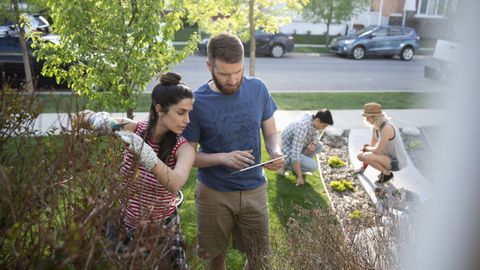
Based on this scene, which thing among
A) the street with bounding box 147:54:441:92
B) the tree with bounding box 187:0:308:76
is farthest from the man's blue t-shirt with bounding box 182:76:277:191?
the street with bounding box 147:54:441:92

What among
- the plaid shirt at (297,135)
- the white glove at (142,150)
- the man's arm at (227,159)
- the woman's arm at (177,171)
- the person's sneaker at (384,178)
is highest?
the white glove at (142,150)

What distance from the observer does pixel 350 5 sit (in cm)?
2144

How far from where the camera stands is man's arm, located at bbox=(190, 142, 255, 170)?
108 inches

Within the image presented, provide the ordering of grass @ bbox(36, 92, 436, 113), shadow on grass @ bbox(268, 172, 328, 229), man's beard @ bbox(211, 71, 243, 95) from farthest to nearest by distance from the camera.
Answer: grass @ bbox(36, 92, 436, 113)
shadow on grass @ bbox(268, 172, 328, 229)
man's beard @ bbox(211, 71, 243, 95)

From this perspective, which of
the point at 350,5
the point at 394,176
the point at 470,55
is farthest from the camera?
the point at 350,5

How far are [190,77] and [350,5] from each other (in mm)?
11948

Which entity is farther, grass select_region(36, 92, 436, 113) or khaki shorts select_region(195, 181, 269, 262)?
grass select_region(36, 92, 436, 113)

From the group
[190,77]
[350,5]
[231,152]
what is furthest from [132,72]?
[350,5]

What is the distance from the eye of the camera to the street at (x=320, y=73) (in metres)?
12.6

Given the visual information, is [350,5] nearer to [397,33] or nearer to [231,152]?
[397,33]

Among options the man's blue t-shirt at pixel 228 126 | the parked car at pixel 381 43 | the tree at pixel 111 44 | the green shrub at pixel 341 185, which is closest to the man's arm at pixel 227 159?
the man's blue t-shirt at pixel 228 126

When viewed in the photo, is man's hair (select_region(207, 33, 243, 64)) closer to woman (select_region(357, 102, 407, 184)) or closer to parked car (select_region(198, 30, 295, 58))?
woman (select_region(357, 102, 407, 184))

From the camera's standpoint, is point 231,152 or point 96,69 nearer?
point 231,152

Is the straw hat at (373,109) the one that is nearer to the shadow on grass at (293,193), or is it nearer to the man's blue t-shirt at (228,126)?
the shadow on grass at (293,193)
